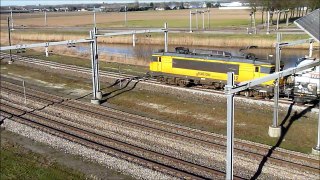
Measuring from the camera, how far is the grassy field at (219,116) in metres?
25.9

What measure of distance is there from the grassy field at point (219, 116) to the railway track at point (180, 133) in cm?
157

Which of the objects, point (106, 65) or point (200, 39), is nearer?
point (106, 65)

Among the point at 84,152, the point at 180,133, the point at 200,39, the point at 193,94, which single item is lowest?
the point at 84,152

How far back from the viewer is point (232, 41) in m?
75.3

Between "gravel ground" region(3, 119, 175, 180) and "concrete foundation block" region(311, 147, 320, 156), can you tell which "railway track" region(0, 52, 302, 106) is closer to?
"concrete foundation block" region(311, 147, 320, 156)

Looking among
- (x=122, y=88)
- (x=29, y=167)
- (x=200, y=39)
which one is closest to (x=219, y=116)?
(x=122, y=88)

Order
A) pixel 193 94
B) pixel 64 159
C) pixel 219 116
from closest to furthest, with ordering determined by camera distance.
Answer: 1. pixel 64 159
2. pixel 219 116
3. pixel 193 94

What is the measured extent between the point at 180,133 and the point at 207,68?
42.7 feet

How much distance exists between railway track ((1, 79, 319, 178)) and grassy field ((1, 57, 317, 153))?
1567 mm

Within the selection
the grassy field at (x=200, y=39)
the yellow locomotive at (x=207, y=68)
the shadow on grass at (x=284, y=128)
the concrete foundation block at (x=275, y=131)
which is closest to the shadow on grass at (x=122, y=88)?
the yellow locomotive at (x=207, y=68)

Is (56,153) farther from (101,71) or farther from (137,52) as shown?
(137,52)

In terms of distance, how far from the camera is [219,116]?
31.1 m

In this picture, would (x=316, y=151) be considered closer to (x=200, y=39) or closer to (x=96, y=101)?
(x=96, y=101)

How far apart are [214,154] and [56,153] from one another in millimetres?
9866
